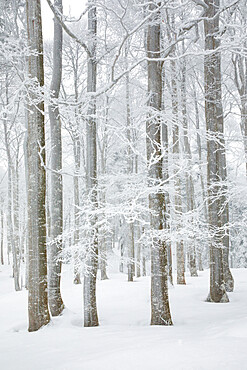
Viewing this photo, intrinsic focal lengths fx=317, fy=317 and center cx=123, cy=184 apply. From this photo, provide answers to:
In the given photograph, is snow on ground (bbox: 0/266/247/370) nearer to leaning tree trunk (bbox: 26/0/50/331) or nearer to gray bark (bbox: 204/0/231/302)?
leaning tree trunk (bbox: 26/0/50/331)

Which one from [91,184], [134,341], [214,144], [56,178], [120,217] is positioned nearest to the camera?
[134,341]

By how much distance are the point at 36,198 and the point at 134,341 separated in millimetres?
2998

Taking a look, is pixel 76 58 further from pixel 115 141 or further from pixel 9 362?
pixel 9 362

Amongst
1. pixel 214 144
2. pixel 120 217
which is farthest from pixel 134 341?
pixel 214 144

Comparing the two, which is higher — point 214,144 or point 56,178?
point 214,144

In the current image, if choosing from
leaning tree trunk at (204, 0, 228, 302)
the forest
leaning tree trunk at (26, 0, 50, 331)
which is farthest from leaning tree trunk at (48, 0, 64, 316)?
leaning tree trunk at (204, 0, 228, 302)

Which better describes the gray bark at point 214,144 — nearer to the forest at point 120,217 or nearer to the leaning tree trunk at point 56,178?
the forest at point 120,217

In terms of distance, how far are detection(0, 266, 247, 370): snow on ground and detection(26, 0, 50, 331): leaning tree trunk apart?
19.6 inches

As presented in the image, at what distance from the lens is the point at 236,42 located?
559 centimetres

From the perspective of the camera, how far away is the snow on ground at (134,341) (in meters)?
3.45

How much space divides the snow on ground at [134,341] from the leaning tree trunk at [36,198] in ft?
1.63

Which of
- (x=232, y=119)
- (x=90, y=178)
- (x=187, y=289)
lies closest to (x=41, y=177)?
(x=90, y=178)

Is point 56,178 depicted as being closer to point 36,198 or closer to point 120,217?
point 36,198

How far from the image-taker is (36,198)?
5.90m
